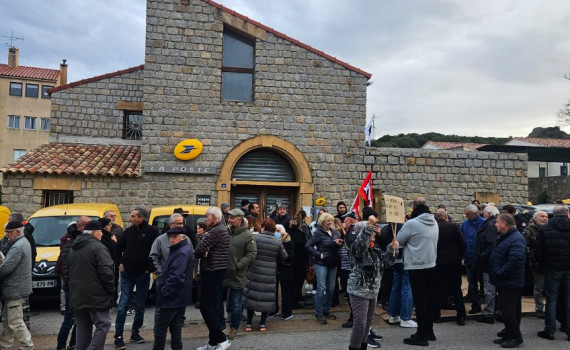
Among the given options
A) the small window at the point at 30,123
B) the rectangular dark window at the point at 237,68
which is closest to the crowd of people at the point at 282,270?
the rectangular dark window at the point at 237,68

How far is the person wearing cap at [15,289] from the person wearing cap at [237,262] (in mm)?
2753

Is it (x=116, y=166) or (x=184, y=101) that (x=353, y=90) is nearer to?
(x=184, y=101)

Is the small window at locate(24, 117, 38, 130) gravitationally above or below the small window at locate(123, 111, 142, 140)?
above

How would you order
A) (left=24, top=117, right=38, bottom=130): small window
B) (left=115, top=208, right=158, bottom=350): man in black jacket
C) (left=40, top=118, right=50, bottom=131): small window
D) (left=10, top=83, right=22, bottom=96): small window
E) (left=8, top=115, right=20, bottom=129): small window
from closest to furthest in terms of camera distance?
1. (left=115, top=208, right=158, bottom=350): man in black jacket
2. (left=10, top=83, right=22, bottom=96): small window
3. (left=8, top=115, right=20, bottom=129): small window
4. (left=24, top=117, right=38, bottom=130): small window
5. (left=40, top=118, right=50, bottom=131): small window

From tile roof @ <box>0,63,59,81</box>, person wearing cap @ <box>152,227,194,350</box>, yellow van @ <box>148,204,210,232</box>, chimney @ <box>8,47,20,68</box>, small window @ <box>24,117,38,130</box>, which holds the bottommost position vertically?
person wearing cap @ <box>152,227,194,350</box>

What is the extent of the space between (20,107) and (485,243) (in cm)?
4949

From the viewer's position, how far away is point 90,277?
17.6 ft

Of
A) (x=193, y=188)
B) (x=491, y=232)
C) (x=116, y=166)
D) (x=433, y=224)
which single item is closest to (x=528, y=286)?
(x=491, y=232)

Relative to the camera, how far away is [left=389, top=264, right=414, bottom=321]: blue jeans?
7.43 meters

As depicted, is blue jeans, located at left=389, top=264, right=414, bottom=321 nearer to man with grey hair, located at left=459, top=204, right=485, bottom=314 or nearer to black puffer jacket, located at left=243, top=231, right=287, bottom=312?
man with grey hair, located at left=459, top=204, right=485, bottom=314

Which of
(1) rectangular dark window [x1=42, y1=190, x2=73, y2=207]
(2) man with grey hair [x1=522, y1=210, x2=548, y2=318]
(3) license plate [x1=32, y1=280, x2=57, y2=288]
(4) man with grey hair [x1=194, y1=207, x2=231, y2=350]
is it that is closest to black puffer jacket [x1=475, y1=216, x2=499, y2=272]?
(2) man with grey hair [x1=522, y1=210, x2=548, y2=318]

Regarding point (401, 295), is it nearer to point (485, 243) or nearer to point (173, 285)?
point (485, 243)

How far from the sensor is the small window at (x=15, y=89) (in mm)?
45812

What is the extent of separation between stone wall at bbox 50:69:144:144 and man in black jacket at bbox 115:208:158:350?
9.96 meters
